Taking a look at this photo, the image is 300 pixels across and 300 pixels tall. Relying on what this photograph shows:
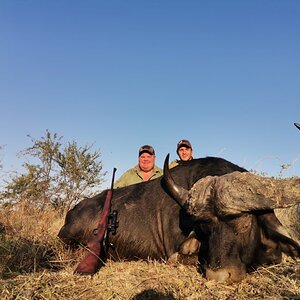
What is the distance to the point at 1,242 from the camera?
16.0ft

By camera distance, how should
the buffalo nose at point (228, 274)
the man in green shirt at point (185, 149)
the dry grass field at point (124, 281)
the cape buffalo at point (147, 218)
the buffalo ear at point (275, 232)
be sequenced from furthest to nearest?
the man in green shirt at point (185, 149)
the cape buffalo at point (147, 218)
the buffalo ear at point (275, 232)
the buffalo nose at point (228, 274)
the dry grass field at point (124, 281)

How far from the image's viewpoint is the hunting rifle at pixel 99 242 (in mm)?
3971

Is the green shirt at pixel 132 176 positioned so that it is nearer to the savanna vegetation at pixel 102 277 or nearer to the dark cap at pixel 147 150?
the dark cap at pixel 147 150

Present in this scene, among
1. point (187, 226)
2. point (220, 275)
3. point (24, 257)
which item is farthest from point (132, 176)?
Answer: point (220, 275)

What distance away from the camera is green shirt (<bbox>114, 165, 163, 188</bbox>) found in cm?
774

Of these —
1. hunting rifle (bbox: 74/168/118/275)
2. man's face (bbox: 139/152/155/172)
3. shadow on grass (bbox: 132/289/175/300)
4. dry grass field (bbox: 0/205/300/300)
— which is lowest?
shadow on grass (bbox: 132/289/175/300)

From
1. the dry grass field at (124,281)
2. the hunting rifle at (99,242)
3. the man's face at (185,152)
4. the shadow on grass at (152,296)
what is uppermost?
the man's face at (185,152)

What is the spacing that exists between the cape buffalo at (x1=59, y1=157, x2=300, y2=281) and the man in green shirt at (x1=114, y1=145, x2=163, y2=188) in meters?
1.93

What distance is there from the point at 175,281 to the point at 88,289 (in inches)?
31.3

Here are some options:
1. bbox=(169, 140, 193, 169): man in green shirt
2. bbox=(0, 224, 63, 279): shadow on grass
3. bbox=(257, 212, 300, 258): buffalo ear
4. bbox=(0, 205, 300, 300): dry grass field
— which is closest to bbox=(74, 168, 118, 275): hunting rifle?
bbox=(0, 205, 300, 300): dry grass field

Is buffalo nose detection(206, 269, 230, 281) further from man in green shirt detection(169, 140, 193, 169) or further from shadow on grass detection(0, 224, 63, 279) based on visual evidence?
man in green shirt detection(169, 140, 193, 169)

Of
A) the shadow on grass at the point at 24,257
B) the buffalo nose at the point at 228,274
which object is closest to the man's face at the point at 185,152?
the shadow on grass at the point at 24,257

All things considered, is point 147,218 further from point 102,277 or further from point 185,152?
point 185,152

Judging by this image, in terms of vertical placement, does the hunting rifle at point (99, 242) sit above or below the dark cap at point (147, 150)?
below
